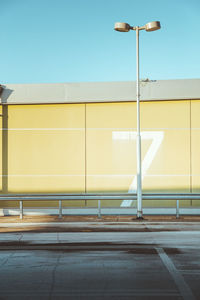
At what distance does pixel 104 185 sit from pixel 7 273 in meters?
11.2

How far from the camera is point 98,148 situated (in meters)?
17.6

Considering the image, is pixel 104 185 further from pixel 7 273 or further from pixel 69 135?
pixel 7 273

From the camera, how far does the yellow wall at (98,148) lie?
1728cm

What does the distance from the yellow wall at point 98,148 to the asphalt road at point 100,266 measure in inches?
258

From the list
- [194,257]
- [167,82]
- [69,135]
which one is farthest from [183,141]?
[194,257]

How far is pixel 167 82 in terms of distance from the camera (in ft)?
55.3

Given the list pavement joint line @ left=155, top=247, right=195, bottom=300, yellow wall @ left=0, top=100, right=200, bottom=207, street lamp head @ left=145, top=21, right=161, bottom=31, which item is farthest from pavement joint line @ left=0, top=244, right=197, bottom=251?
yellow wall @ left=0, top=100, right=200, bottom=207

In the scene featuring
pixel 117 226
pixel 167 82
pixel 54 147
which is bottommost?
pixel 117 226

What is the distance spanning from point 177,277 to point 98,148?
38.5 feet

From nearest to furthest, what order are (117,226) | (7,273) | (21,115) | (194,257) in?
(7,273) → (194,257) → (117,226) → (21,115)

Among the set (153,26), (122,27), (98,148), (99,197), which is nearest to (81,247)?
(99,197)

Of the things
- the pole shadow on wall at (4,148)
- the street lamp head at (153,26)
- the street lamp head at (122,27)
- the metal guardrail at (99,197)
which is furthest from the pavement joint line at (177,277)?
the pole shadow on wall at (4,148)

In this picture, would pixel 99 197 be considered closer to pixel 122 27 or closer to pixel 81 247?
pixel 122 27

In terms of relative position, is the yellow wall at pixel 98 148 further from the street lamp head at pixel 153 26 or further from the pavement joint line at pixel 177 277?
the pavement joint line at pixel 177 277
